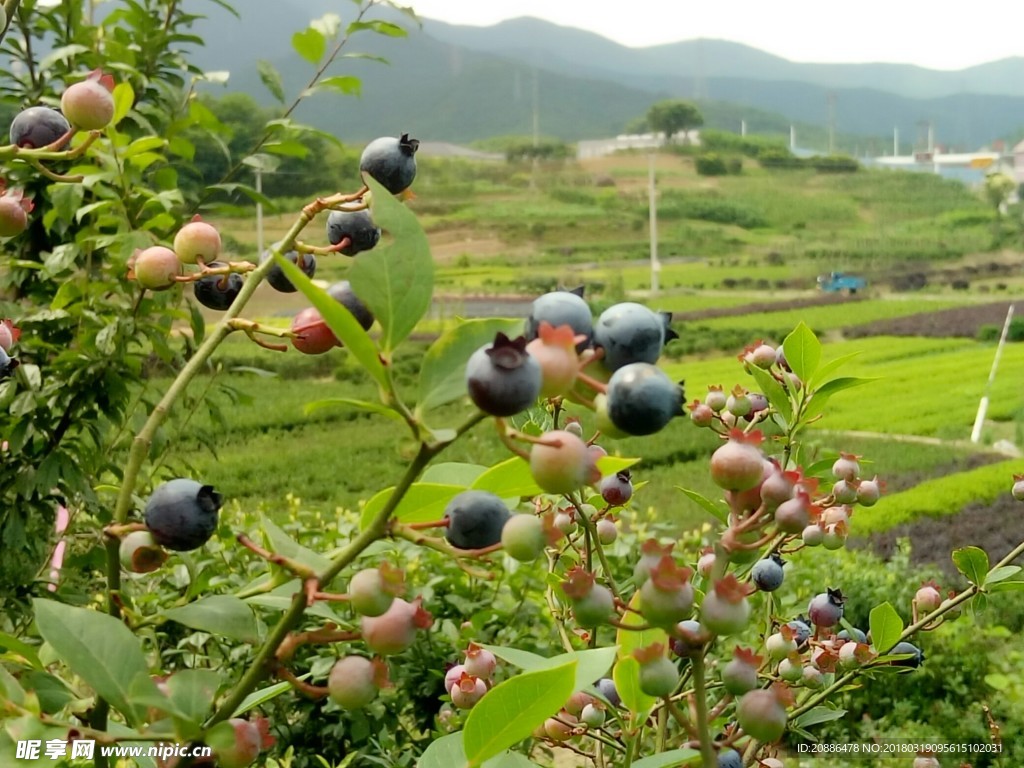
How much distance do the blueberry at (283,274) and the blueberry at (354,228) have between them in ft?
0.05

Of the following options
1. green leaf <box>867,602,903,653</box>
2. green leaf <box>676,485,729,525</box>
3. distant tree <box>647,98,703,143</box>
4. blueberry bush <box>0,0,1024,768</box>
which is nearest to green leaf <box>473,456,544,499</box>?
blueberry bush <box>0,0,1024,768</box>

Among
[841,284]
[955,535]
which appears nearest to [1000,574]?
[955,535]

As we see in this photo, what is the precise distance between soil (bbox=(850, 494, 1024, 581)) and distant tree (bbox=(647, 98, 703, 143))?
19.1 meters

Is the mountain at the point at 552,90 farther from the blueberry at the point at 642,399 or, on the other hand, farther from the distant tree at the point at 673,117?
the blueberry at the point at 642,399

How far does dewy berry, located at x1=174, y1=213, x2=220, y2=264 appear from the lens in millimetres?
Result: 367

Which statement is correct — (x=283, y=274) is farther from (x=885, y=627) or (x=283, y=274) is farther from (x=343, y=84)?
(x=343, y=84)

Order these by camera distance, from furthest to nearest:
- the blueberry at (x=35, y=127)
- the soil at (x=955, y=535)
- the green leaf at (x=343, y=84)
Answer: the soil at (x=955, y=535) < the green leaf at (x=343, y=84) < the blueberry at (x=35, y=127)

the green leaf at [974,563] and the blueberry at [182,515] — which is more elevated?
the blueberry at [182,515]

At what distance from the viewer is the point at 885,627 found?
2.00 ft

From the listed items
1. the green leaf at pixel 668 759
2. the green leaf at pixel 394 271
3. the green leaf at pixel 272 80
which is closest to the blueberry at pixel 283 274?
the green leaf at pixel 394 271

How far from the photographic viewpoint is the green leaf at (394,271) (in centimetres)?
25

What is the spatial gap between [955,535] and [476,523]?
3865 mm

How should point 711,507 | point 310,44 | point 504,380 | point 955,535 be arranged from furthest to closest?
point 955,535 → point 310,44 → point 711,507 → point 504,380

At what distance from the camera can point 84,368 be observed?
1.18 metres
